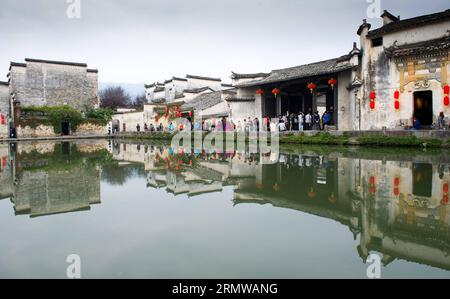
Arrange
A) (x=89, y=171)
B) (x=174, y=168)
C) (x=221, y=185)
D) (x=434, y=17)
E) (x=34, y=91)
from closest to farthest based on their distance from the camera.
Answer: (x=221, y=185)
(x=89, y=171)
(x=174, y=168)
(x=434, y=17)
(x=34, y=91)

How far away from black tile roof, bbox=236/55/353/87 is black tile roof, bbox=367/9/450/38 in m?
1.92

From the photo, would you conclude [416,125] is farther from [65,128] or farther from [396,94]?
[65,128]

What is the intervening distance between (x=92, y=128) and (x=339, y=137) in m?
30.4

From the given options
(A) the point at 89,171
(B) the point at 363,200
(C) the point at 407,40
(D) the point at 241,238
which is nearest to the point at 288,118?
(C) the point at 407,40

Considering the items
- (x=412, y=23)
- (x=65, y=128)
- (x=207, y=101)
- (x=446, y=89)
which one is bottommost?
(x=65, y=128)

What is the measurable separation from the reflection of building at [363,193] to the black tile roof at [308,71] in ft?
35.3

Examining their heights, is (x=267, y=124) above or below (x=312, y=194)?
above

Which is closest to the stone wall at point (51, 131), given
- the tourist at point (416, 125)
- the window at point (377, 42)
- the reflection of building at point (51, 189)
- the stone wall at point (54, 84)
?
the stone wall at point (54, 84)

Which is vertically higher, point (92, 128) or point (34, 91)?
point (34, 91)

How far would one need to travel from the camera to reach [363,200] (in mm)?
4477

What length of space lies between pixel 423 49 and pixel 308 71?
6.73 m

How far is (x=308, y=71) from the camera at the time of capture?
64.7 ft

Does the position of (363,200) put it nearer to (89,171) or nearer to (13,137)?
(89,171)

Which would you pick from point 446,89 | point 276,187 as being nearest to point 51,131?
point 446,89
